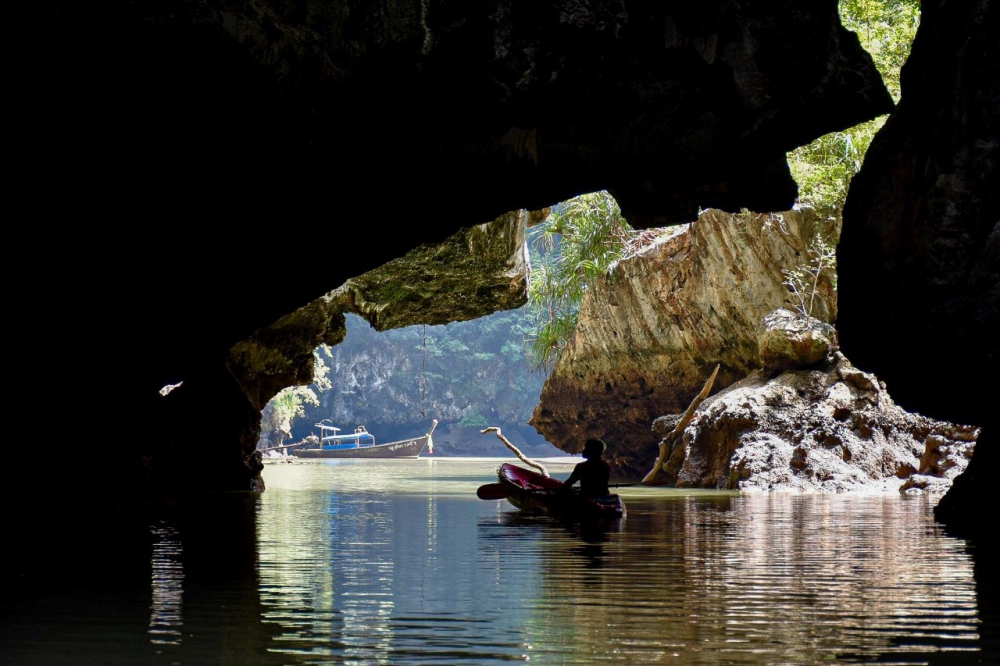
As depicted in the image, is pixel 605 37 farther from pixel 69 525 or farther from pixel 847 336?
pixel 69 525

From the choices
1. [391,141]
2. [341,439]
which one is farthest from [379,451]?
[391,141]

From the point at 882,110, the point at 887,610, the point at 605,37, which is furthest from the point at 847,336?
the point at 887,610

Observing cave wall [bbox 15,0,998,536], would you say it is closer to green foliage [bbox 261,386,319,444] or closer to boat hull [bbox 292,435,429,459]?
green foliage [bbox 261,386,319,444]

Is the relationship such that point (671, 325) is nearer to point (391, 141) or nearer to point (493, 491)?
point (493, 491)

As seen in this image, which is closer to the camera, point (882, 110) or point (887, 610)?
point (887, 610)

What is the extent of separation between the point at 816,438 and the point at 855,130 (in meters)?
5.48

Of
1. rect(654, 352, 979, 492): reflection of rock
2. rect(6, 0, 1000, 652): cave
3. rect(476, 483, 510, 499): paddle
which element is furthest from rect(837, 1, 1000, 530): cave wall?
rect(654, 352, 979, 492): reflection of rock

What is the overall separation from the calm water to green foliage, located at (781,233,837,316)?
9206 millimetres

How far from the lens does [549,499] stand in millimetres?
11430

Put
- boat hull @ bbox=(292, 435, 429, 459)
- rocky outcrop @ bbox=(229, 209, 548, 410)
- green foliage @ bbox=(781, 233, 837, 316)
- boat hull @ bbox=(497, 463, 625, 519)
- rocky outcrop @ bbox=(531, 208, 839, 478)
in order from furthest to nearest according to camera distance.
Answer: boat hull @ bbox=(292, 435, 429, 459)
rocky outcrop @ bbox=(531, 208, 839, 478)
green foliage @ bbox=(781, 233, 837, 316)
rocky outcrop @ bbox=(229, 209, 548, 410)
boat hull @ bbox=(497, 463, 625, 519)

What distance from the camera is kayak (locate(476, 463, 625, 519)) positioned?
1080 centimetres

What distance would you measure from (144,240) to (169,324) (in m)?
1.74

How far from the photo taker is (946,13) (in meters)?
9.55

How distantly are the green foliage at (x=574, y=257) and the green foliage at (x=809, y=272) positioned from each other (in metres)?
3.75
